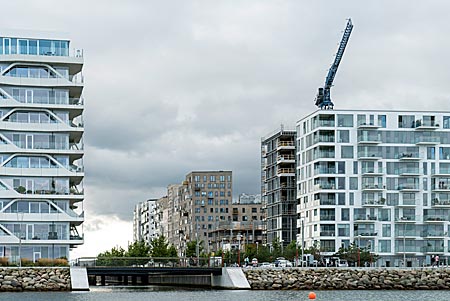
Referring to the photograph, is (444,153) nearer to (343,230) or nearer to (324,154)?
(324,154)

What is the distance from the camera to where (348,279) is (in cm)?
8581

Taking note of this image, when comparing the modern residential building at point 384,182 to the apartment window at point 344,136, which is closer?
the modern residential building at point 384,182

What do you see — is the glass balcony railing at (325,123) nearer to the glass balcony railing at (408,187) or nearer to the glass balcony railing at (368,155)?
the glass balcony railing at (368,155)

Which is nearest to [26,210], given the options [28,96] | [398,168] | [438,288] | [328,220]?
[28,96]

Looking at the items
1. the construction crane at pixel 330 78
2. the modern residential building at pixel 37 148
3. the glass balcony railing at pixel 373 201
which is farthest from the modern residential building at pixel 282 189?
the modern residential building at pixel 37 148

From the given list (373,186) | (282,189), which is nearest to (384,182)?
(373,186)

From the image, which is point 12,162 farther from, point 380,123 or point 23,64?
point 380,123

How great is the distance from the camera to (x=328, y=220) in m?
130

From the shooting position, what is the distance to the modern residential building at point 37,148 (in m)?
94.2

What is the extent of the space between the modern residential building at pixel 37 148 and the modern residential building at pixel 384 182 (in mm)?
45114

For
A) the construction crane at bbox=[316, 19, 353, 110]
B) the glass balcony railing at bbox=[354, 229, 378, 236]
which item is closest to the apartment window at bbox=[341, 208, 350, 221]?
the glass balcony railing at bbox=[354, 229, 378, 236]

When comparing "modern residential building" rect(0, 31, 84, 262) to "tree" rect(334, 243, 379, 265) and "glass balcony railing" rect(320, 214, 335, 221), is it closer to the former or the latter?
"tree" rect(334, 243, 379, 265)

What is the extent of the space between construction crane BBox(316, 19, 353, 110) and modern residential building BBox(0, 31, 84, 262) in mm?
57258

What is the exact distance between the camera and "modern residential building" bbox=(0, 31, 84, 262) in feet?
309
